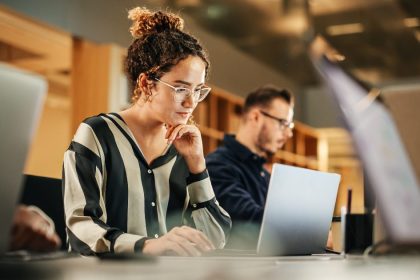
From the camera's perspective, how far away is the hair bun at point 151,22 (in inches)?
72.1

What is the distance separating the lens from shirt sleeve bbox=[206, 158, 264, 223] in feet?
7.92

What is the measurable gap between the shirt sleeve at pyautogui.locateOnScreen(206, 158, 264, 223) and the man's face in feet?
1.09

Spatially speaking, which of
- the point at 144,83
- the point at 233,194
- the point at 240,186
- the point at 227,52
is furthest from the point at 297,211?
the point at 227,52

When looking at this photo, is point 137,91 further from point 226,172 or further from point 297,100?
point 297,100

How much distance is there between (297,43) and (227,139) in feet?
14.6

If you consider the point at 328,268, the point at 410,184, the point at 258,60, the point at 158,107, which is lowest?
the point at 328,268

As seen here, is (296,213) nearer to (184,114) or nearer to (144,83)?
(184,114)

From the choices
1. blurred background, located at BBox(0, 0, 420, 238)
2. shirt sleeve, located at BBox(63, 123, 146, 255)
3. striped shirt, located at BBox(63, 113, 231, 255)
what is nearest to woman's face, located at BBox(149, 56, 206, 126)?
striped shirt, located at BBox(63, 113, 231, 255)

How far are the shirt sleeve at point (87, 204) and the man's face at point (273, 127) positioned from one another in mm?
1515

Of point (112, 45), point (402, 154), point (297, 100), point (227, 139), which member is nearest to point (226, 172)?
point (227, 139)

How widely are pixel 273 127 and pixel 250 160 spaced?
25cm

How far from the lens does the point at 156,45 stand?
5.83ft

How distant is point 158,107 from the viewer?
1713 mm

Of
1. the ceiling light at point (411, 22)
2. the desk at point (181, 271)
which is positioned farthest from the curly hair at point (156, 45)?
the ceiling light at point (411, 22)
